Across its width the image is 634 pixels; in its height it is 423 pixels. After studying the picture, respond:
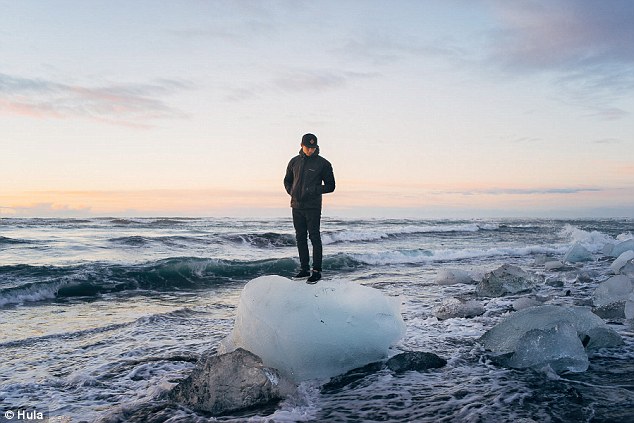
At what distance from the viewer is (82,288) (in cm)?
865

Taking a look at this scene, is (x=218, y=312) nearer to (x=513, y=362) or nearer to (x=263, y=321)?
(x=263, y=321)

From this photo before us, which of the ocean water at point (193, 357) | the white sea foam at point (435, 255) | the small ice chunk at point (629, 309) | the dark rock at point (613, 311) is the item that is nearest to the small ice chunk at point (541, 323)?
the ocean water at point (193, 357)

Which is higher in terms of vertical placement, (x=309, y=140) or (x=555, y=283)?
(x=309, y=140)

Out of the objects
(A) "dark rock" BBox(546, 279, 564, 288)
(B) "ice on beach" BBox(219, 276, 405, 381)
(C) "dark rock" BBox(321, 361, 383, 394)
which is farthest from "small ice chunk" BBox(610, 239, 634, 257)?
(C) "dark rock" BBox(321, 361, 383, 394)

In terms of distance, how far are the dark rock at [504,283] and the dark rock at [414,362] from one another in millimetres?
3814

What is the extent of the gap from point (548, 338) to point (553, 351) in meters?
0.10

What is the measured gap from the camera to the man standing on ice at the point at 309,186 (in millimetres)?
6949

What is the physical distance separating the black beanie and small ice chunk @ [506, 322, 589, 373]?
4162 mm

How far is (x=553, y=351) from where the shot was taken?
3.54 m

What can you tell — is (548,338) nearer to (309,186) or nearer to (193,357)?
(193,357)

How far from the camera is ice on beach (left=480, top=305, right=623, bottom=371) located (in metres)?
3.53

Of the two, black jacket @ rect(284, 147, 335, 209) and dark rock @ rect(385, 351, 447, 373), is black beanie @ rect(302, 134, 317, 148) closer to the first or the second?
black jacket @ rect(284, 147, 335, 209)

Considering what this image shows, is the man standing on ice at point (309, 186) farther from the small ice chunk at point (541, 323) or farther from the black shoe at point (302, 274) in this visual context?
the small ice chunk at point (541, 323)

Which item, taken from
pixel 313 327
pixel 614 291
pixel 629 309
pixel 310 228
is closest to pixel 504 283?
pixel 614 291
